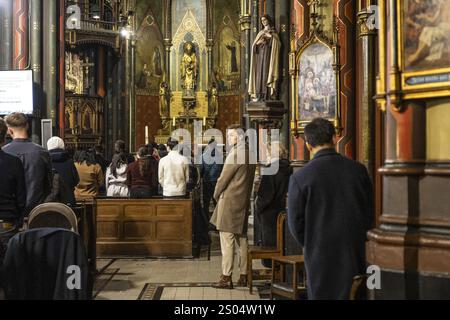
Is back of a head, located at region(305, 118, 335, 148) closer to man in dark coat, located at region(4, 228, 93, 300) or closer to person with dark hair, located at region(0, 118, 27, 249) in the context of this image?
man in dark coat, located at region(4, 228, 93, 300)

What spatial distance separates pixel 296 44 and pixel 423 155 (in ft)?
22.7

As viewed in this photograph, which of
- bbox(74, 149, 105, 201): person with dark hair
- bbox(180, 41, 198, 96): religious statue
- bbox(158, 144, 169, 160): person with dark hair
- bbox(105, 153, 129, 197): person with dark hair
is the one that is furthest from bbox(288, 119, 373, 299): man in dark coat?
bbox(180, 41, 198, 96): religious statue

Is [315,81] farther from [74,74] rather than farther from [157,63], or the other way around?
[157,63]

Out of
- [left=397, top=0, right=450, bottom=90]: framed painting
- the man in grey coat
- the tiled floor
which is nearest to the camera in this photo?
[left=397, top=0, right=450, bottom=90]: framed painting

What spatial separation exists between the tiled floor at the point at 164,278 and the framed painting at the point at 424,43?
3493 millimetres

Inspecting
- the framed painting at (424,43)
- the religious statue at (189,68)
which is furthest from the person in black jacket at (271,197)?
the religious statue at (189,68)

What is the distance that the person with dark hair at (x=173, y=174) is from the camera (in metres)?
10.9

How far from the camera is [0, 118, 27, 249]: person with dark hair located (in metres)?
5.29

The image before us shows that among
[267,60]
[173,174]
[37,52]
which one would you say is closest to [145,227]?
[173,174]

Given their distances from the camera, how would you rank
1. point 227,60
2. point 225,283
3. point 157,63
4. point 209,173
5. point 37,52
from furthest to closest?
1. point 227,60
2. point 157,63
3. point 37,52
4. point 209,173
5. point 225,283

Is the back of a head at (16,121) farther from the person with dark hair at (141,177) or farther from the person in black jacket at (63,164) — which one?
the person with dark hair at (141,177)

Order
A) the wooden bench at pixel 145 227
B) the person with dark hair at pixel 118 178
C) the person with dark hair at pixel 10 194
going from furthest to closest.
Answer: the person with dark hair at pixel 118 178, the wooden bench at pixel 145 227, the person with dark hair at pixel 10 194

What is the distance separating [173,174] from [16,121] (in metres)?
4.87

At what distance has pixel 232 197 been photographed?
26.1ft
